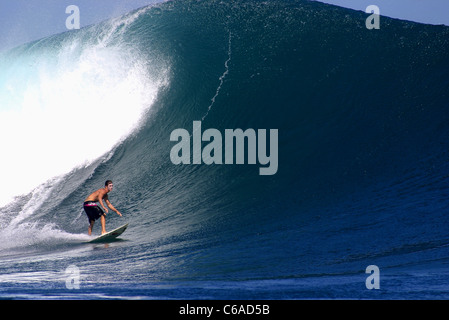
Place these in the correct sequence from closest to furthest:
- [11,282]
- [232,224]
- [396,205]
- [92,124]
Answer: [11,282], [396,205], [232,224], [92,124]

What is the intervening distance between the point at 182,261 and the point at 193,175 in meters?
3.80

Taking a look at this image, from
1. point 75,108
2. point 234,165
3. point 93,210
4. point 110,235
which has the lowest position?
point 110,235

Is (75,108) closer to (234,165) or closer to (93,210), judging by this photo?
(234,165)

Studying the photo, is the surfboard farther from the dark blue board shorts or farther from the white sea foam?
the white sea foam

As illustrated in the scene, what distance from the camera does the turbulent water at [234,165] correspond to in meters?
5.09

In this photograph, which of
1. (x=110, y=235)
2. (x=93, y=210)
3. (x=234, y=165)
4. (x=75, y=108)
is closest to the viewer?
(x=110, y=235)

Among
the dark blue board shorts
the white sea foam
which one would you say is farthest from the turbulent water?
the dark blue board shorts

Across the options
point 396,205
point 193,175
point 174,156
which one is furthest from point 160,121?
point 396,205

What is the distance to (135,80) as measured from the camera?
43.1 ft

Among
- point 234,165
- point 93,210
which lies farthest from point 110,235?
point 234,165

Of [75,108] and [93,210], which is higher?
[75,108]

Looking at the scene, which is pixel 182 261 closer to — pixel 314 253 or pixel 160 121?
pixel 314 253

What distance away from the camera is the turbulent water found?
5.09 m

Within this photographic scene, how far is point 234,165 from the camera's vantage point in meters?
9.26
